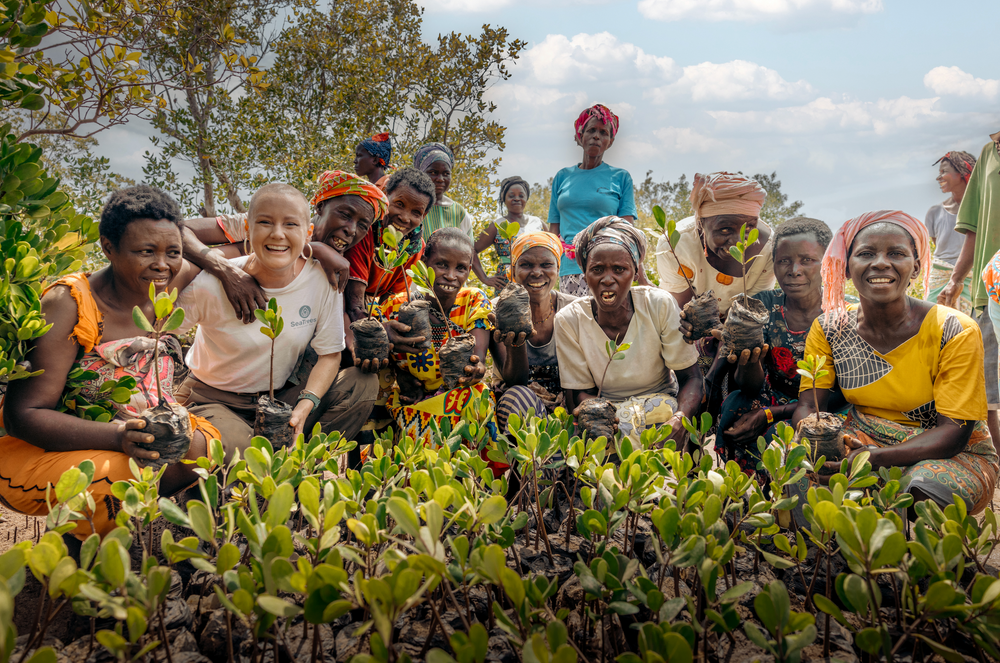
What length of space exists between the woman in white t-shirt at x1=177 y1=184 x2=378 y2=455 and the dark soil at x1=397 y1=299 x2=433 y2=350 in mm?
418

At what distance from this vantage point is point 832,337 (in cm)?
223

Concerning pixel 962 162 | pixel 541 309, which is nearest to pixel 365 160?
pixel 541 309

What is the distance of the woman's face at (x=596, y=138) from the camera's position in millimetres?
4480

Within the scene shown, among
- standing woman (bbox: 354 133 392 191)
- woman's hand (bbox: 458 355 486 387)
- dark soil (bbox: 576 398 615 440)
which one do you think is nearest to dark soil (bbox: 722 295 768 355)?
dark soil (bbox: 576 398 615 440)

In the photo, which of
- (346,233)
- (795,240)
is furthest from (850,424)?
(346,233)

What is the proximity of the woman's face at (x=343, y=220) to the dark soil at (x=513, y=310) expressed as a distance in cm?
100

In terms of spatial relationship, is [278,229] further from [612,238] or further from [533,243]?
[612,238]

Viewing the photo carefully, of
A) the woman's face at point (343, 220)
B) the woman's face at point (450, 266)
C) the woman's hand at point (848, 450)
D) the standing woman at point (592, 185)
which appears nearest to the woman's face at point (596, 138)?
the standing woman at point (592, 185)

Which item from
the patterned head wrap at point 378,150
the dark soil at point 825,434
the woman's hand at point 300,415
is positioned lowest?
the dark soil at point 825,434

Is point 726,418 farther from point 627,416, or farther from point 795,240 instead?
point 795,240

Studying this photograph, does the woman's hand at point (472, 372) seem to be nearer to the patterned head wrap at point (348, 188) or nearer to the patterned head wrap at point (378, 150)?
the patterned head wrap at point (348, 188)

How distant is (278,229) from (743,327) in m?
1.98

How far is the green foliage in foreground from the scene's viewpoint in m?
0.80

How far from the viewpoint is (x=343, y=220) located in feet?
9.12
